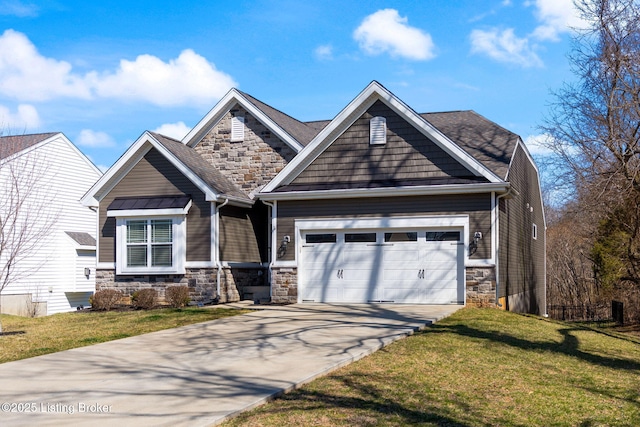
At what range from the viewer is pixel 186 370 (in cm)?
955

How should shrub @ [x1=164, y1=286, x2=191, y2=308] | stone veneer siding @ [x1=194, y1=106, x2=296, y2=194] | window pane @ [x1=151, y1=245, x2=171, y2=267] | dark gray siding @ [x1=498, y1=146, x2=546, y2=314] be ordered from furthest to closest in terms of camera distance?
stone veneer siding @ [x1=194, y1=106, x2=296, y2=194] → window pane @ [x1=151, y1=245, x2=171, y2=267] → shrub @ [x1=164, y1=286, x2=191, y2=308] → dark gray siding @ [x1=498, y1=146, x2=546, y2=314]

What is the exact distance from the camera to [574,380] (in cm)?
958

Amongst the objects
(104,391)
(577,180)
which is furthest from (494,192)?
(104,391)

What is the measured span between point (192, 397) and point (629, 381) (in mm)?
6193

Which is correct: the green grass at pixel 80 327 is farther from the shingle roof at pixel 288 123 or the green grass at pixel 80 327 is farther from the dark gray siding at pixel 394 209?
the shingle roof at pixel 288 123

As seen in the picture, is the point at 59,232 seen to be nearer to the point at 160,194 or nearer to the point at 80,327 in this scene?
the point at 160,194

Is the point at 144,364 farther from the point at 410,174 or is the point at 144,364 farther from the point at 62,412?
the point at 410,174

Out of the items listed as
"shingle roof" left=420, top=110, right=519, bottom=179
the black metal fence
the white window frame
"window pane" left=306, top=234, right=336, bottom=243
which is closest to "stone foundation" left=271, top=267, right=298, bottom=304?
"window pane" left=306, top=234, right=336, bottom=243

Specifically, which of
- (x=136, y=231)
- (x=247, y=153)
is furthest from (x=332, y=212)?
(x=136, y=231)

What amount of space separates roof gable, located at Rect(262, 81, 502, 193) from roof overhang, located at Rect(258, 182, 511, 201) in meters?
0.23

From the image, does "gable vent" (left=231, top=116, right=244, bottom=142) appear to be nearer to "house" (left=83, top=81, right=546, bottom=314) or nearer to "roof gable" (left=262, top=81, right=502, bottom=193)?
"house" (left=83, top=81, right=546, bottom=314)

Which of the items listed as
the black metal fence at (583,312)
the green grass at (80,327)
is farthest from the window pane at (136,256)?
the black metal fence at (583,312)

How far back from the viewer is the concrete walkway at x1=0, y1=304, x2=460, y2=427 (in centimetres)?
727

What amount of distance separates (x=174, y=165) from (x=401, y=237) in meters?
7.19
